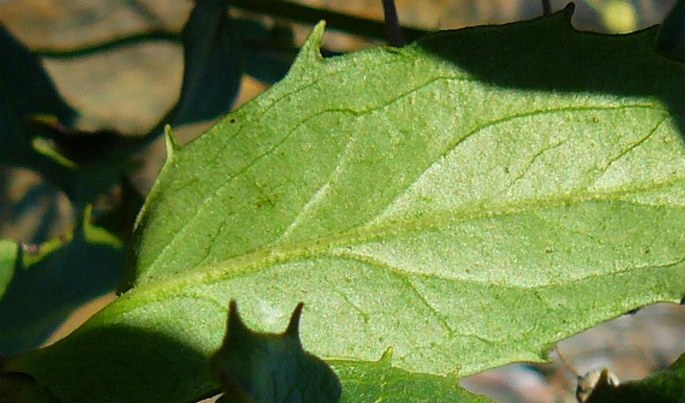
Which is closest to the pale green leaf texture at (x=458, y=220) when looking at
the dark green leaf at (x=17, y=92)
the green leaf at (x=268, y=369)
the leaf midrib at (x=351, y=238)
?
the leaf midrib at (x=351, y=238)

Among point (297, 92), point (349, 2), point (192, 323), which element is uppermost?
point (297, 92)

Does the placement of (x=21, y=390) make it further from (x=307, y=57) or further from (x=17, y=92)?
(x=17, y=92)

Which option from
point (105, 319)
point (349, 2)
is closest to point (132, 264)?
point (105, 319)

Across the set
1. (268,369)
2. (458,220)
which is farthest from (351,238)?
(268,369)

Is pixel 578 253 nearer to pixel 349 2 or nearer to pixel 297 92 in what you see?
pixel 297 92

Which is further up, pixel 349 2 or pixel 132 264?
pixel 132 264

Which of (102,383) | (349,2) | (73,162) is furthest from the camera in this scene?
(349,2)
